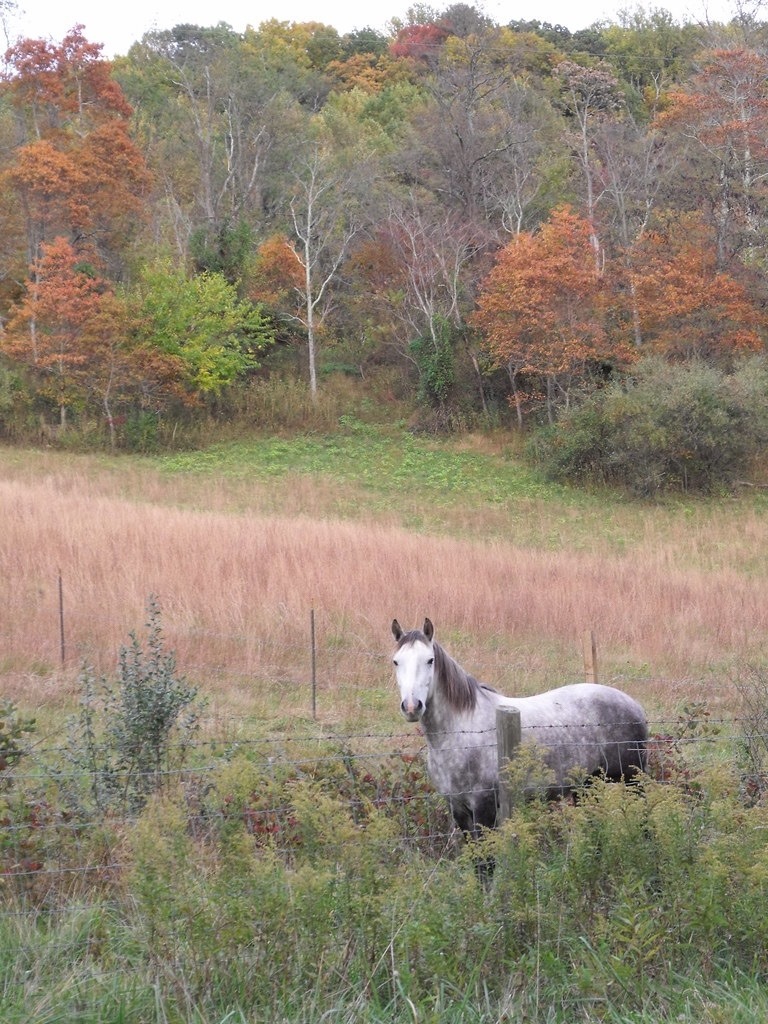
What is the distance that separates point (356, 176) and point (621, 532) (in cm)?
2630

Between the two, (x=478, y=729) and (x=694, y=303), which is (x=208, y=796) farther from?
(x=694, y=303)

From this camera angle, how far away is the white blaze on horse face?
239 inches

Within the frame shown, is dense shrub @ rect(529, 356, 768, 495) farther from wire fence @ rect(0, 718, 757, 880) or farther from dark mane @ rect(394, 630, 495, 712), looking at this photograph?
dark mane @ rect(394, 630, 495, 712)

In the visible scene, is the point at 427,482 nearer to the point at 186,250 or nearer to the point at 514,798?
the point at 186,250

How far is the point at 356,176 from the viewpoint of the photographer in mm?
48438

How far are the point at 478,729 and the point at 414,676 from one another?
637 mm

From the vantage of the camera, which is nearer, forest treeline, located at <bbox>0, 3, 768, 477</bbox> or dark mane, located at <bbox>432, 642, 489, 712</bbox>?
dark mane, located at <bbox>432, 642, 489, 712</bbox>

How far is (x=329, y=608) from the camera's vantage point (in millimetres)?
13922

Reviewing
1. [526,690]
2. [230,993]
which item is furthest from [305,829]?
[526,690]

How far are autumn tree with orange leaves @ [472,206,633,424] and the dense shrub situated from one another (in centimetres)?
293

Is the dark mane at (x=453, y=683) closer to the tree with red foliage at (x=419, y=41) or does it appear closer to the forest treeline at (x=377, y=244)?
the forest treeline at (x=377, y=244)

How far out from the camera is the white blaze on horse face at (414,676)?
6078mm

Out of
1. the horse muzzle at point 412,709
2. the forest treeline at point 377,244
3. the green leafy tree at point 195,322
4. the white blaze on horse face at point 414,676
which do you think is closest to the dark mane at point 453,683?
the white blaze on horse face at point 414,676

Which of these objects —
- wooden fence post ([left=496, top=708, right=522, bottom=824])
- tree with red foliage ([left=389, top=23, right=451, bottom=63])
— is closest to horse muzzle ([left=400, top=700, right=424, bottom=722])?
wooden fence post ([left=496, top=708, right=522, bottom=824])
